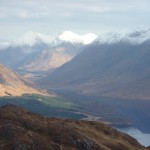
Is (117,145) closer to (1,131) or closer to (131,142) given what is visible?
(131,142)

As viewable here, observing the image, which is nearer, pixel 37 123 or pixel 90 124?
pixel 37 123

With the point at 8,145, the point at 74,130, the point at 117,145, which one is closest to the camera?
the point at 8,145

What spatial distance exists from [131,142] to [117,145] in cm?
1824

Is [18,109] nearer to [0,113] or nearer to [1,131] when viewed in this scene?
[0,113]

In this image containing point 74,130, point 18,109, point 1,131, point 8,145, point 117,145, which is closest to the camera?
point 8,145

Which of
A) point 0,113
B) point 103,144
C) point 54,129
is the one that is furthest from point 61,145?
point 0,113

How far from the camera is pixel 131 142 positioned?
121562 mm

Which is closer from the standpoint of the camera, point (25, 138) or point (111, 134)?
point (25, 138)

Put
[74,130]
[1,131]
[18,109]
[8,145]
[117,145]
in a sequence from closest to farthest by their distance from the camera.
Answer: [8,145], [1,131], [74,130], [117,145], [18,109]

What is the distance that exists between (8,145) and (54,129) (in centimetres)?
1295

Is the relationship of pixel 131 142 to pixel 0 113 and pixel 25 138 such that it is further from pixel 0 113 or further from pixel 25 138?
pixel 25 138

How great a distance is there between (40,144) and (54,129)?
10591 mm

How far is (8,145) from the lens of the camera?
280 ft

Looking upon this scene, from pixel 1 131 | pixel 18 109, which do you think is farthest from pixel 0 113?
→ pixel 1 131
